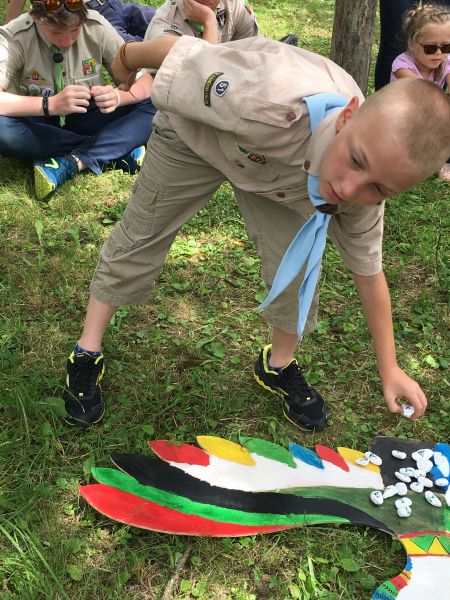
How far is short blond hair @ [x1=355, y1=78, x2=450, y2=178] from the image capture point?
50.2 inches

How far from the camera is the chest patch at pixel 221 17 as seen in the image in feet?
10.3

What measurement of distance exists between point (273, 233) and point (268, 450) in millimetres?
731

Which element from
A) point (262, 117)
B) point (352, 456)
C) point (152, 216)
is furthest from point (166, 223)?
point (352, 456)

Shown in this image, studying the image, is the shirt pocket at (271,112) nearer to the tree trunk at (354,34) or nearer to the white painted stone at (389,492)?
the white painted stone at (389,492)

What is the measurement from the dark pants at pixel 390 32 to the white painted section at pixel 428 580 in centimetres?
332

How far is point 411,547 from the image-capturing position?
1.85 m

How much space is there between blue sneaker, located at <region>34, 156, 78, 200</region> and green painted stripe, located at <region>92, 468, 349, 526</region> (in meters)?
1.76

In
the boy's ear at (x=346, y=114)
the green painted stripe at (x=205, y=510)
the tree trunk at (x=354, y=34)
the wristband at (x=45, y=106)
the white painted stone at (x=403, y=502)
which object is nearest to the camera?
the boy's ear at (x=346, y=114)

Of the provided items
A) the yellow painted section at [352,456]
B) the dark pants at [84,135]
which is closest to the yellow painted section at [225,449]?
the yellow painted section at [352,456]

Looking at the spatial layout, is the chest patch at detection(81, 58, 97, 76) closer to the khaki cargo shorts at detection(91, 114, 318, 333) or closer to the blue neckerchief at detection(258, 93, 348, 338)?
the khaki cargo shorts at detection(91, 114, 318, 333)

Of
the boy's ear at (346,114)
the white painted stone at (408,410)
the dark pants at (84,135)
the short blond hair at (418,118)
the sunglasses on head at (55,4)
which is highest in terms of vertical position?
the short blond hair at (418,118)

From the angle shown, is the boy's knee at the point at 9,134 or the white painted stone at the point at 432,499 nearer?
the white painted stone at the point at 432,499

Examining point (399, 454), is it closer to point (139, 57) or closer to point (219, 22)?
point (139, 57)

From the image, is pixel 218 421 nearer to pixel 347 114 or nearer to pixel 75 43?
pixel 347 114
